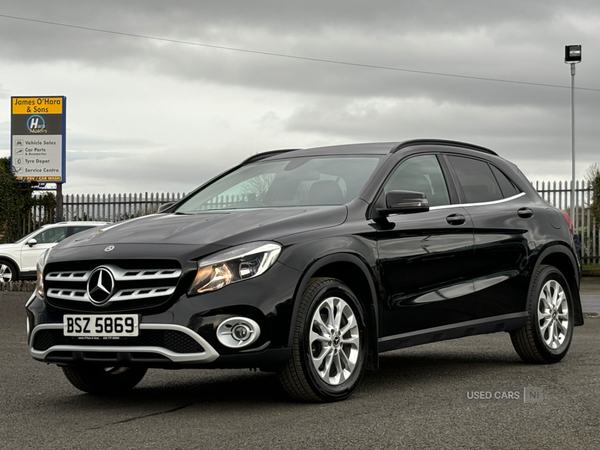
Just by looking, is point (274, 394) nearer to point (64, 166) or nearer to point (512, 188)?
point (512, 188)

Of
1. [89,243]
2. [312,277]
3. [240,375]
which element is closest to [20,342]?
[240,375]

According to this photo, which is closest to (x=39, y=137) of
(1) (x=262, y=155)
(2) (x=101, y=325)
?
(1) (x=262, y=155)

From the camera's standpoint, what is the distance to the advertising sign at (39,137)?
3081 centimetres

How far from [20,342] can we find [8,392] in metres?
4.37

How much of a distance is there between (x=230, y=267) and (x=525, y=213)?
3402 millimetres

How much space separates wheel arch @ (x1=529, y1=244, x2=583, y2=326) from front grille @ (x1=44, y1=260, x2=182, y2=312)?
390 cm

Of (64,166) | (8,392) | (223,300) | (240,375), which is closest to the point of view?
(223,300)

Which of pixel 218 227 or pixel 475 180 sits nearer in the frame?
pixel 218 227

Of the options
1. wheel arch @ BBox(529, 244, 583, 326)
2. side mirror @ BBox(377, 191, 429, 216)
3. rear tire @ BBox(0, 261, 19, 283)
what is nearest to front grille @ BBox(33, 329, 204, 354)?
side mirror @ BBox(377, 191, 429, 216)

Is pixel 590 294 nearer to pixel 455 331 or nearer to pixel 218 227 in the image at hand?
pixel 455 331

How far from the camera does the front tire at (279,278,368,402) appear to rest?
5945 millimetres

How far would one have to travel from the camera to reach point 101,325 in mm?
5867

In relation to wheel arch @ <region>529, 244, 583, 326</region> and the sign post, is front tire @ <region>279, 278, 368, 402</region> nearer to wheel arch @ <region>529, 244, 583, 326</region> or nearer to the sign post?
wheel arch @ <region>529, 244, 583, 326</region>

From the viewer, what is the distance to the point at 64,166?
30766 mm
